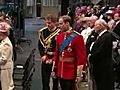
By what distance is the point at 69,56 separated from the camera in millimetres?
8461

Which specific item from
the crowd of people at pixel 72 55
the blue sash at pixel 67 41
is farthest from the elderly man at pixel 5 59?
the blue sash at pixel 67 41

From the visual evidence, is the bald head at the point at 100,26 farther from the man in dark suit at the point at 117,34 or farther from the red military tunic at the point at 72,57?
the man in dark suit at the point at 117,34

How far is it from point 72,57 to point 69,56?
58 millimetres

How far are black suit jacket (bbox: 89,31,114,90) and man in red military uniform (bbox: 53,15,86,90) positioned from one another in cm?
83

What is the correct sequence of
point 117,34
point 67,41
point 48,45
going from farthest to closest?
point 117,34
point 48,45
point 67,41

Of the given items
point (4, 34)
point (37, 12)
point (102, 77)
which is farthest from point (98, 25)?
point (37, 12)

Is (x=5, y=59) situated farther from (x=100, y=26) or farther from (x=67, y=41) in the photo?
(x=100, y=26)

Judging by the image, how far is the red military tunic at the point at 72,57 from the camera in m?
8.33

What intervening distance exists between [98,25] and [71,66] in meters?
1.26

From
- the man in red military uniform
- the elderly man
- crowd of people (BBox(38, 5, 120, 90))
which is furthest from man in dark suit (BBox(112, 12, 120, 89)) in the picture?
the elderly man

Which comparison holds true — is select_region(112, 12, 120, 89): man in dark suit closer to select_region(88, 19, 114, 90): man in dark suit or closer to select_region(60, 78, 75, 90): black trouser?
select_region(88, 19, 114, 90): man in dark suit

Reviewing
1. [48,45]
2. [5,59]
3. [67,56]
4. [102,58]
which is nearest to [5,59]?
[5,59]

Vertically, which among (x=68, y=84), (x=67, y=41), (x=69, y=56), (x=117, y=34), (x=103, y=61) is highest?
(x=67, y=41)

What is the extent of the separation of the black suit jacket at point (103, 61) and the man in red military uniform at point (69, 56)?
83 cm
